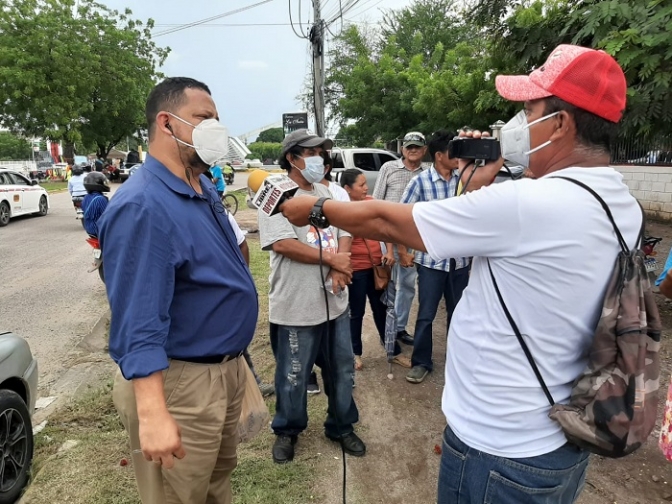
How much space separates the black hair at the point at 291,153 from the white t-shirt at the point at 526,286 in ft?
5.23

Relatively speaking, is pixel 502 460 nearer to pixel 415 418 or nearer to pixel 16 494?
pixel 415 418

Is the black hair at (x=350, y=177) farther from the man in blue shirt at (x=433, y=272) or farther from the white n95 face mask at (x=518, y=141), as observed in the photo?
the white n95 face mask at (x=518, y=141)

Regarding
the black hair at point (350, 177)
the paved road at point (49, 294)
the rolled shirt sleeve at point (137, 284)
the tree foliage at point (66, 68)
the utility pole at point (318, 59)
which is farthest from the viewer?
the tree foliage at point (66, 68)

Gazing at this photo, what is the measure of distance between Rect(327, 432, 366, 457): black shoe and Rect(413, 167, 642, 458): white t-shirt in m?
1.76

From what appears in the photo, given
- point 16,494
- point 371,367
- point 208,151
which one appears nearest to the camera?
point 208,151

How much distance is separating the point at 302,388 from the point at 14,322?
4.43 metres

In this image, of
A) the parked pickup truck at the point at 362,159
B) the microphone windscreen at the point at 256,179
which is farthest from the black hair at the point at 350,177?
the parked pickup truck at the point at 362,159

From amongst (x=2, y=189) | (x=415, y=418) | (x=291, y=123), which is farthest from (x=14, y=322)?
(x=2, y=189)

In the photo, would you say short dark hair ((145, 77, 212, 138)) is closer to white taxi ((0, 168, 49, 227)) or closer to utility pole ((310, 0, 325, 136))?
utility pole ((310, 0, 325, 136))

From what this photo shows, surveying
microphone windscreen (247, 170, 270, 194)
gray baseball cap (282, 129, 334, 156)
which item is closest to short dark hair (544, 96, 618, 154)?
microphone windscreen (247, 170, 270, 194)

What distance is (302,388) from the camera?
2803mm

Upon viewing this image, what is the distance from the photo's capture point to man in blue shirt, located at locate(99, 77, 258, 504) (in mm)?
1468

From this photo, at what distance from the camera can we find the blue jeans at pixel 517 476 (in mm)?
1272

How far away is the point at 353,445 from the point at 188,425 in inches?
60.4
